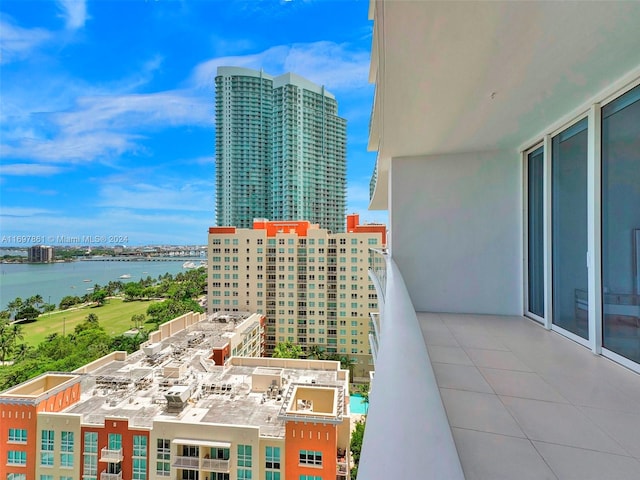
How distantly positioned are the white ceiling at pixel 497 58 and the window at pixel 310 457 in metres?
9.49

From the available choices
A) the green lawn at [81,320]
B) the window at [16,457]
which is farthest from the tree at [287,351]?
the green lawn at [81,320]

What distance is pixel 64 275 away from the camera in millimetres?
40375

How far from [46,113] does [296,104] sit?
45614 millimetres

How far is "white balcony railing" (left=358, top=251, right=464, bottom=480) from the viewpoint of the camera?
0.46m

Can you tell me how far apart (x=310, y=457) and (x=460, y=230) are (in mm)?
8431

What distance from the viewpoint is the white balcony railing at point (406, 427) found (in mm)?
462

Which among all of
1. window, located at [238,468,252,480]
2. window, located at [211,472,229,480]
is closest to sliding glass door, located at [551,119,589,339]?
window, located at [238,468,252,480]

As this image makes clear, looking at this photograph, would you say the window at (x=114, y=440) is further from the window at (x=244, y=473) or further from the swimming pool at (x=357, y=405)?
the swimming pool at (x=357, y=405)

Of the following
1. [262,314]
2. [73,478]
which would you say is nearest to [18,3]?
[262,314]

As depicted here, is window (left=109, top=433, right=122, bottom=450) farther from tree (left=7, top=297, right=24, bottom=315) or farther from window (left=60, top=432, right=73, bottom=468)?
tree (left=7, top=297, right=24, bottom=315)

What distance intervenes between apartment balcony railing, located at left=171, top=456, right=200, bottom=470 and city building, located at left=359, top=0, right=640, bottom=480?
350 inches

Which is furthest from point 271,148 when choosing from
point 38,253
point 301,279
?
point 38,253

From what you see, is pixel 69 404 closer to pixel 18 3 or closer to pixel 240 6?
pixel 240 6

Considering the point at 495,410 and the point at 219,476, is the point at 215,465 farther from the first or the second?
the point at 495,410
